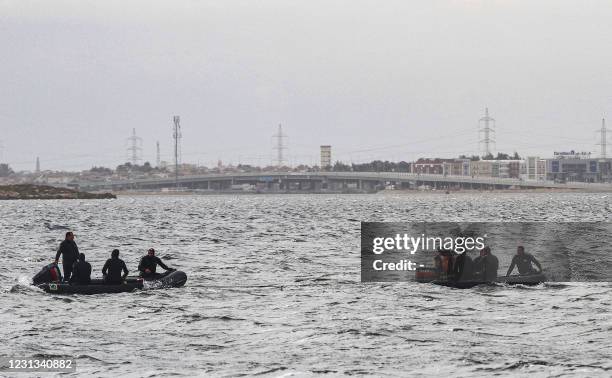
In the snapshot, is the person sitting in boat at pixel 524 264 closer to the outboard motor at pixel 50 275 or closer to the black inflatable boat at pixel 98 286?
the black inflatable boat at pixel 98 286

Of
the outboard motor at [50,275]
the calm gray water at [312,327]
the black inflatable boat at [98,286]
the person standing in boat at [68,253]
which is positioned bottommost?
the calm gray water at [312,327]

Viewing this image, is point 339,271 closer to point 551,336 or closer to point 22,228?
point 551,336

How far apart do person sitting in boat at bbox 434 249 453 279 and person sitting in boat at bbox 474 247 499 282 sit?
0.77m

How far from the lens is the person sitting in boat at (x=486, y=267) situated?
3516 cm

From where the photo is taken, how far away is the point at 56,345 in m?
26.3

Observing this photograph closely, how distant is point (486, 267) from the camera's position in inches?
1394

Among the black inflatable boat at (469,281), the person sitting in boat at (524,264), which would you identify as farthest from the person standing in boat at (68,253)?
the person sitting in boat at (524,264)

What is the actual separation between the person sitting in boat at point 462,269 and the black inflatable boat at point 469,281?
0.46 ft

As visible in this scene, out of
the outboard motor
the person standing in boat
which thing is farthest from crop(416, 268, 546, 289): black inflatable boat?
the outboard motor

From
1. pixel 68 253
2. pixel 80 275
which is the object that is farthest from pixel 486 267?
pixel 68 253

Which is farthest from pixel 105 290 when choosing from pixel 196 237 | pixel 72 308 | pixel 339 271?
pixel 196 237

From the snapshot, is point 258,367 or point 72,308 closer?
point 258,367

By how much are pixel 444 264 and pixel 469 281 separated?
953 mm

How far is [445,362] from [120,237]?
2185 inches
